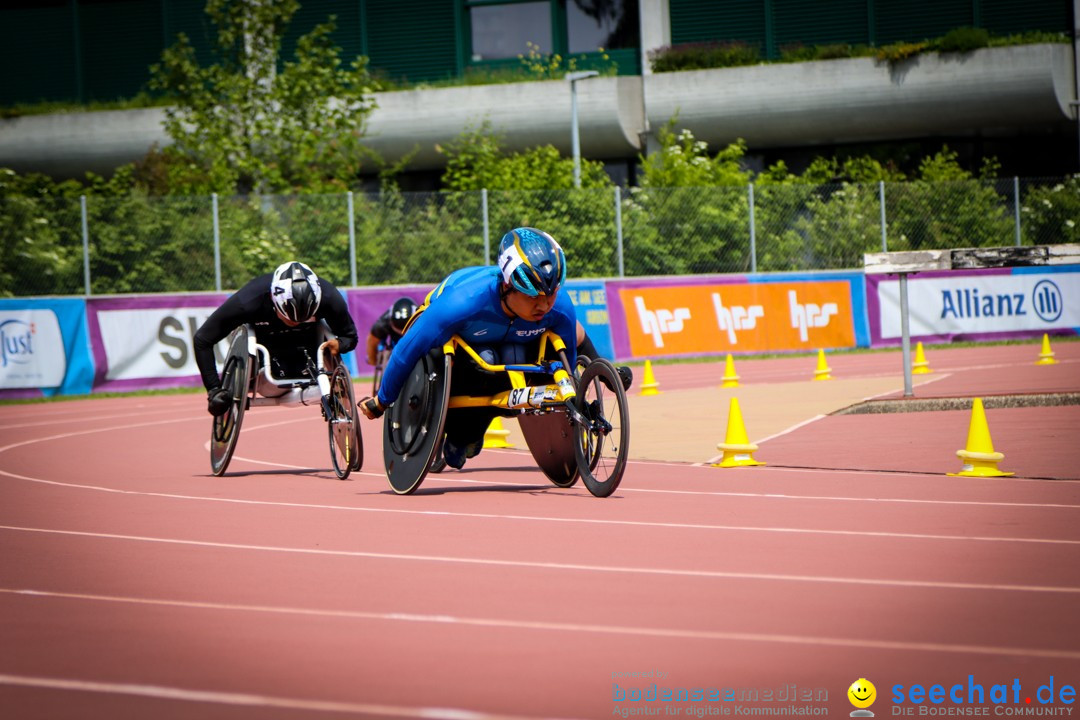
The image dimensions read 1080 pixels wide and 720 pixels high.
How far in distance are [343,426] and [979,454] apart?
16.1 ft

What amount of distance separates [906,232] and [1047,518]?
22.9 meters

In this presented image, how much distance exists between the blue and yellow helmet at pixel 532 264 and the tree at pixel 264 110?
25.8 metres

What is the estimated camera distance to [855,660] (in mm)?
5133

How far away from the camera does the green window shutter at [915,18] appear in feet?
138

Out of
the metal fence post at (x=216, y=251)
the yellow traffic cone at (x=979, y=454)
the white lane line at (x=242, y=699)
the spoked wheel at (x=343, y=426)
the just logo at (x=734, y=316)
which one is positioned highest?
the metal fence post at (x=216, y=251)

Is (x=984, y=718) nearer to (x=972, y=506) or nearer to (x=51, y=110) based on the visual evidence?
(x=972, y=506)

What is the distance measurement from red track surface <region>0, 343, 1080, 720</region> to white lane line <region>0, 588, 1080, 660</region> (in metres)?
0.02

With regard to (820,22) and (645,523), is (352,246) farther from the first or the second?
(820,22)

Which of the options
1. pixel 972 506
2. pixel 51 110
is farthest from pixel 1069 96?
pixel 972 506

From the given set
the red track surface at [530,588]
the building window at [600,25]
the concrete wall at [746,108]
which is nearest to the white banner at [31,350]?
the red track surface at [530,588]

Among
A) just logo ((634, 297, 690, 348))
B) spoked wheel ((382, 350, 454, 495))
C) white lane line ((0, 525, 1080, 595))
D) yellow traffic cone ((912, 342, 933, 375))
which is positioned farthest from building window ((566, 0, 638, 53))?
white lane line ((0, 525, 1080, 595))

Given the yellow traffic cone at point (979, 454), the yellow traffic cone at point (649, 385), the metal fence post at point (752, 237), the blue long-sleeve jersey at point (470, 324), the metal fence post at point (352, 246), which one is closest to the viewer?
the blue long-sleeve jersey at point (470, 324)

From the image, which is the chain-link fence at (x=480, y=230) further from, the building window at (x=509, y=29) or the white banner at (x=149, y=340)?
the building window at (x=509, y=29)

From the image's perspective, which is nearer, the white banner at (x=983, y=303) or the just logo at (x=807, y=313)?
the just logo at (x=807, y=313)
